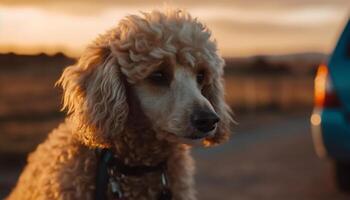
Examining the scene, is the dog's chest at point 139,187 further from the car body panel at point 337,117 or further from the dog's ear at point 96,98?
the car body panel at point 337,117

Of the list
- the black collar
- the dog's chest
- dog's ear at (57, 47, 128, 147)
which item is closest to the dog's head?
dog's ear at (57, 47, 128, 147)

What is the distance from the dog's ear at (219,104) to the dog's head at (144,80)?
202mm

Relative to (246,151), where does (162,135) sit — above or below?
above

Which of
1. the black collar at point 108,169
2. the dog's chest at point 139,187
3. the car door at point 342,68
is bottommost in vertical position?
the car door at point 342,68

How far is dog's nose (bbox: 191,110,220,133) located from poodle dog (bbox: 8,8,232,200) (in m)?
0.02

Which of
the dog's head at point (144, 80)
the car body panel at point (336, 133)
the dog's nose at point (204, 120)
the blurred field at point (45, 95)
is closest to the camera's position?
the dog's nose at point (204, 120)

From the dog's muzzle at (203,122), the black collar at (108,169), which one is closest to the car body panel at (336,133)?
the black collar at (108,169)

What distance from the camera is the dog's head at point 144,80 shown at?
536 cm

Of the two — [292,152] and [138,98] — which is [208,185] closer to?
[292,152]

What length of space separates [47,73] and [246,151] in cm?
2486

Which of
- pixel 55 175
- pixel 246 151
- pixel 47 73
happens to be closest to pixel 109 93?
pixel 55 175

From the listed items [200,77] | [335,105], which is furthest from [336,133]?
[200,77]

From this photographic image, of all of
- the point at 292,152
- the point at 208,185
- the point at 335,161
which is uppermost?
the point at 335,161

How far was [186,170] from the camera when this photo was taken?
5.73 meters
